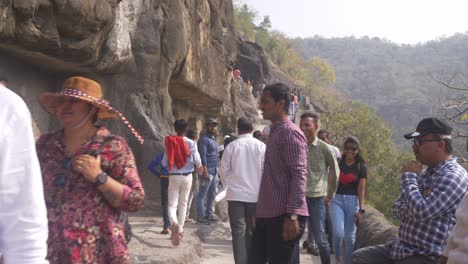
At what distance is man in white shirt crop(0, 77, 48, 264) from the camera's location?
1657 millimetres

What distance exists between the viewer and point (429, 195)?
3332 mm

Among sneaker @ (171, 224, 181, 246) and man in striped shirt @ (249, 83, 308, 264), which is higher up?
man in striped shirt @ (249, 83, 308, 264)

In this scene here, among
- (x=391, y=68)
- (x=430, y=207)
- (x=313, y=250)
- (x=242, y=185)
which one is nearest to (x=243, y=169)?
(x=242, y=185)

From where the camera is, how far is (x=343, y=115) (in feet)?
120

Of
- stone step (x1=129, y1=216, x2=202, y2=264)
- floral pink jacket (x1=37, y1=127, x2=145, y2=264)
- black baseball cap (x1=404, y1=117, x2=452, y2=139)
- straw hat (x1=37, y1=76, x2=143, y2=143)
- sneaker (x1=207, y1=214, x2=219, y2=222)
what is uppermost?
straw hat (x1=37, y1=76, x2=143, y2=143)

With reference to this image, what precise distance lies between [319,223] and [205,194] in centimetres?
394

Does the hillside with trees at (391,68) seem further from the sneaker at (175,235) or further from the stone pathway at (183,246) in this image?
the sneaker at (175,235)

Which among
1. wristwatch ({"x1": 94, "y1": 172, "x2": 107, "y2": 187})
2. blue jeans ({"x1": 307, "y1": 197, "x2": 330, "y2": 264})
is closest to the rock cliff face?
blue jeans ({"x1": 307, "y1": 197, "x2": 330, "y2": 264})

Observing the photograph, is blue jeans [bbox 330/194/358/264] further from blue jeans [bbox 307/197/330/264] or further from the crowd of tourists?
the crowd of tourists

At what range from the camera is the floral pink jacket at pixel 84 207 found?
266 cm

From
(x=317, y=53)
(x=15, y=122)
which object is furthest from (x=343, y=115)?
(x=317, y=53)

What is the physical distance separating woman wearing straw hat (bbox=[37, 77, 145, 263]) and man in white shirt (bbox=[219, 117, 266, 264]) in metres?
2.90

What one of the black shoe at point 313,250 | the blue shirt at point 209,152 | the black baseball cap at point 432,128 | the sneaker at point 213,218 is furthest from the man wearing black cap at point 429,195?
the sneaker at point 213,218

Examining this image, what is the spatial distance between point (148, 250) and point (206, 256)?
122cm
